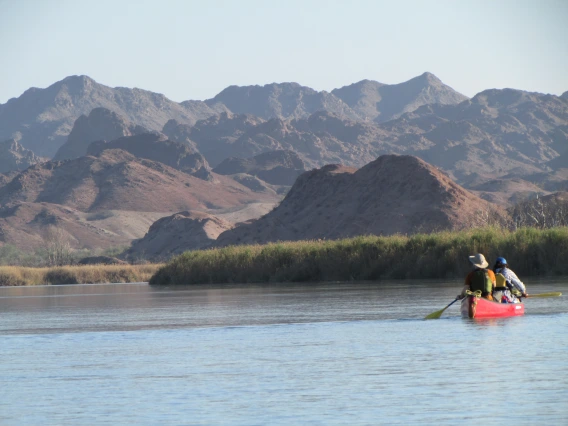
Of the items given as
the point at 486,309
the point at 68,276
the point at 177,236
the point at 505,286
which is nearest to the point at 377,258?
the point at 505,286

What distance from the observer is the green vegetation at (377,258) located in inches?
1790

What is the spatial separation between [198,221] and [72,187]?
220ft

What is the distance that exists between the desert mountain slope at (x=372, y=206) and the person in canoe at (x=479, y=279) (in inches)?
2415

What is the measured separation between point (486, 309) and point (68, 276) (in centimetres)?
5236

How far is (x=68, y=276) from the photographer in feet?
241

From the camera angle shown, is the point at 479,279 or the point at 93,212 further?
the point at 93,212

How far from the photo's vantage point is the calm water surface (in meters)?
13.3

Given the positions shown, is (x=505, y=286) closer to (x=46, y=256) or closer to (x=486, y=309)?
(x=486, y=309)

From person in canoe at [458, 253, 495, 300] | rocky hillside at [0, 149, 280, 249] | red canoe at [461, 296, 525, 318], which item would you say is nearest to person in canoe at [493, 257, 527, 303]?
red canoe at [461, 296, 525, 318]

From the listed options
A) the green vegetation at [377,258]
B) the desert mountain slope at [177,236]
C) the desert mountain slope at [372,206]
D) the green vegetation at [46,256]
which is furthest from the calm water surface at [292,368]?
the desert mountain slope at [177,236]

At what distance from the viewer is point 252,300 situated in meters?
37.2

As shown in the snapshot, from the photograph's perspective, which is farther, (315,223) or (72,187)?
(72,187)

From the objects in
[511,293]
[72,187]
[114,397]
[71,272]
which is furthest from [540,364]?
[72,187]

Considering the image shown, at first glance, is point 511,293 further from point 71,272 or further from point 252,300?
point 71,272
